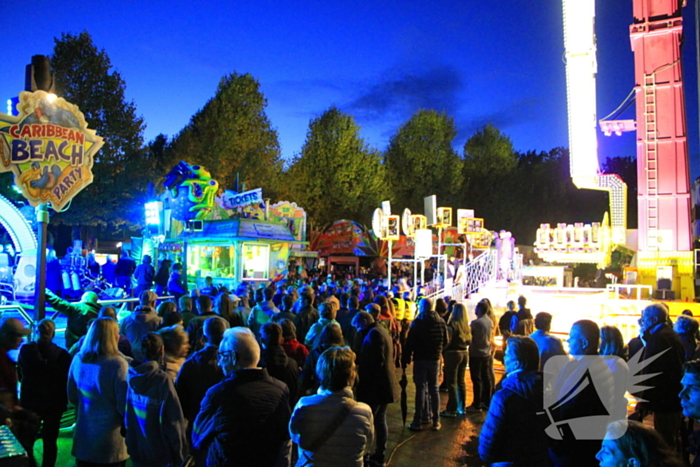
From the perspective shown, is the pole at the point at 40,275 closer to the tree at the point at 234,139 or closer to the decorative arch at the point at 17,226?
the decorative arch at the point at 17,226

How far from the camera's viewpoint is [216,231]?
19.2 metres

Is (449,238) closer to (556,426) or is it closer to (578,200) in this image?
(578,200)

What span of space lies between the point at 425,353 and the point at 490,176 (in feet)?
116

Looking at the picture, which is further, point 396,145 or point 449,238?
point 396,145

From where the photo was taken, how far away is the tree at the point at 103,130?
2305 cm

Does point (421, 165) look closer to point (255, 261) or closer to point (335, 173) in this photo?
point (335, 173)

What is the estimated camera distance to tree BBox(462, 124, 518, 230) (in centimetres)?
3828

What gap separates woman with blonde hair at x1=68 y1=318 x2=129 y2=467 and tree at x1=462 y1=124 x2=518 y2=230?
3646 cm

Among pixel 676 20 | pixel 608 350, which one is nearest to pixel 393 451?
pixel 608 350

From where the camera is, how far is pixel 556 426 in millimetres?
3049

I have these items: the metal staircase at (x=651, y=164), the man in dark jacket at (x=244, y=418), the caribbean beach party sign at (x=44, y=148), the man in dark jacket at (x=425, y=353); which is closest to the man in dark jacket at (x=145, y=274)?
the caribbean beach party sign at (x=44, y=148)

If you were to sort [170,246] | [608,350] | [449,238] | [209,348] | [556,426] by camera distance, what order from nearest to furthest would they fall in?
[556,426], [209,348], [608,350], [170,246], [449,238]

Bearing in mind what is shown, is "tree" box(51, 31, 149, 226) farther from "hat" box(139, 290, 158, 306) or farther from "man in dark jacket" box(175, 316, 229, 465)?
"man in dark jacket" box(175, 316, 229, 465)

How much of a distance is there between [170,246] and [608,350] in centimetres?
1894
